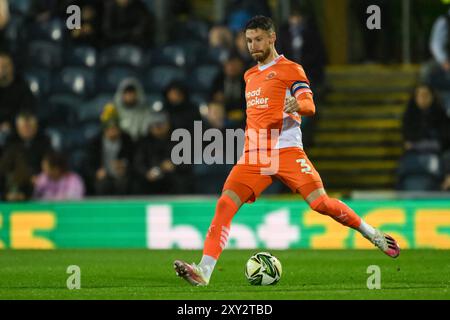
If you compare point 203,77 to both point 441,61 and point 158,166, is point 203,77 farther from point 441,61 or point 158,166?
point 441,61

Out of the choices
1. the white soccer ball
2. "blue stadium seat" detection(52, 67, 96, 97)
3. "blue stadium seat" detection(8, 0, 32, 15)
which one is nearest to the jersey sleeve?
the white soccer ball

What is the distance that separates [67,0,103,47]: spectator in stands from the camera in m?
17.6

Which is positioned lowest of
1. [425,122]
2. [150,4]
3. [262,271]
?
[262,271]

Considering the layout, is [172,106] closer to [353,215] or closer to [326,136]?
[326,136]

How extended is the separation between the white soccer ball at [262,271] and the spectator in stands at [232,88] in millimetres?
6337

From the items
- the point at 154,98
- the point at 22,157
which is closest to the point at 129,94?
the point at 154,98

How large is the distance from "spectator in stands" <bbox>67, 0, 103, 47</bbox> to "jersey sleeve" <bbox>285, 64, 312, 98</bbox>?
28.0ft

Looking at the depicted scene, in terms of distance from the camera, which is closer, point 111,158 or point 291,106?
point 291,106

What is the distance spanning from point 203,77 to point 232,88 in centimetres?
105

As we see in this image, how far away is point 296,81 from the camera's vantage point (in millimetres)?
9477

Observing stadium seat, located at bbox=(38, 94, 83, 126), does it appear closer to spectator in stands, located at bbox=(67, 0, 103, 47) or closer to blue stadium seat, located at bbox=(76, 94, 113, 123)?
blue stadium seat, located at bbox=(76, 94, 113, 123)

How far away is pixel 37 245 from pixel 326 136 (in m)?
4.82
